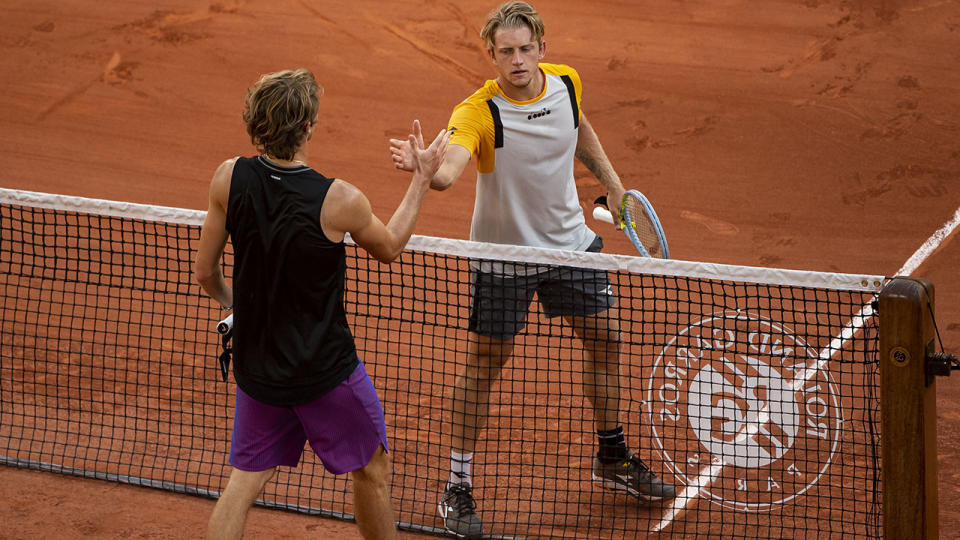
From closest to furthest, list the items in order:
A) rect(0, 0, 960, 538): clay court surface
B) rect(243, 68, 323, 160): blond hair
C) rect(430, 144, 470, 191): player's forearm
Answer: rect(243, 68, 323, 160): blond hair, rect(430, 144, 470, 191): player's forearm, rect(0, 0, 960, 538): clay court surface

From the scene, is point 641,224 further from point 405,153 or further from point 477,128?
point 405,153

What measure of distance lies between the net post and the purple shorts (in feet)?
5.97

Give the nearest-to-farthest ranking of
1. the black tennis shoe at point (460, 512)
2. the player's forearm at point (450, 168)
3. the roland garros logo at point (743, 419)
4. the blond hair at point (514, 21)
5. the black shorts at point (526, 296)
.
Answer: the player's forearm at point (450, 168) → the blond hair at point (514, 21) → the black shorts at point (526, 296) → the black tennis shoe at point (460, 512) → the roland garros logo at point (743, 419)

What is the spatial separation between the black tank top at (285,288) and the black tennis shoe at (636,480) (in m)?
1.81

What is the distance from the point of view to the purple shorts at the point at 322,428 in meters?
3.51

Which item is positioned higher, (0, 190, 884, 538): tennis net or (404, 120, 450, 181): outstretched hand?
(404, 120, 450, 181): outstretched hand

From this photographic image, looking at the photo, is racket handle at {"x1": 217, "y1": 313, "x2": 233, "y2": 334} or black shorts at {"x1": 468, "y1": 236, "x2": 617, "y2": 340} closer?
racket handle at {"x1": 217, "y1": 313, "x2": 233, "y2": 334}

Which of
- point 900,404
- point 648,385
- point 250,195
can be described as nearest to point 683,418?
point 648,385

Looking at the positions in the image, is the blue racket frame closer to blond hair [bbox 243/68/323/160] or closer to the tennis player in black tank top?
the tennis player in black tank top

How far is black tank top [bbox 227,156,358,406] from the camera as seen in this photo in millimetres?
3252

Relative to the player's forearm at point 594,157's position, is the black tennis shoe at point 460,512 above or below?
below

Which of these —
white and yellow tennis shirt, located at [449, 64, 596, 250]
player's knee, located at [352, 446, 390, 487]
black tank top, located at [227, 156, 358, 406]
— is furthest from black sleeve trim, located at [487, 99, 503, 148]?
player's knee, located at [352, 446, 390, 487]

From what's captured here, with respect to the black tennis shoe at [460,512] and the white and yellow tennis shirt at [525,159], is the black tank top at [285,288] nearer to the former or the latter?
the white and yellow tennis shirt at [525,159]

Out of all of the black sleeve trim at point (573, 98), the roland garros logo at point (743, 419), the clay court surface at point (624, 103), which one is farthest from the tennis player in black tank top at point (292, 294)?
the clay court surface at point (624, 103)
